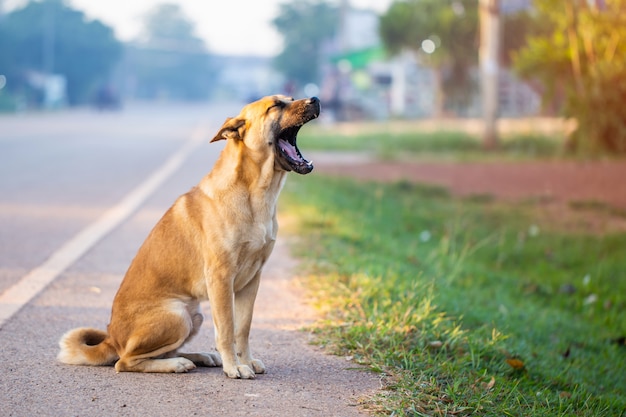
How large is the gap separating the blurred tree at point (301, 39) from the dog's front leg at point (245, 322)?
61.1 m

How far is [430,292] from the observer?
20.5ft

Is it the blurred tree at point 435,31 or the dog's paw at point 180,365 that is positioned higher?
the blurred tree at point 435,31

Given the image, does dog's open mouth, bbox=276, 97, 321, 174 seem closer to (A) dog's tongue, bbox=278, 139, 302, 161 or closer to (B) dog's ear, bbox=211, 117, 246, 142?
(A) dog's tongue, bbox=278, 139, 302, 161

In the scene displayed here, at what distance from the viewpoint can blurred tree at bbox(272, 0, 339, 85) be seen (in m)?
65.6

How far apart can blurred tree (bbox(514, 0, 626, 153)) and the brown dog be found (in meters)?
12.8

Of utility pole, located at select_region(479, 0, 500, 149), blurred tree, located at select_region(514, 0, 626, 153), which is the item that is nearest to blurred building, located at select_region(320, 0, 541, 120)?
utility pole, located at select_region(479, 0, 500, 149)

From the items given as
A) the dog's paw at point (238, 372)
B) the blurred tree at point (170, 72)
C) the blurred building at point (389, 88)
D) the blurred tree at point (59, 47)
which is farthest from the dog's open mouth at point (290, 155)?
the blurred tree at point (170, 72)

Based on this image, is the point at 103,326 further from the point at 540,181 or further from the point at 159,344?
the point at 540,181

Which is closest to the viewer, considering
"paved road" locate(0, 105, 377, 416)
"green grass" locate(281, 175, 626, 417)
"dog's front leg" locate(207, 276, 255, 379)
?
"paved road" locate(0, 105, 377, 416)

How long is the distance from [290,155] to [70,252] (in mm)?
3744

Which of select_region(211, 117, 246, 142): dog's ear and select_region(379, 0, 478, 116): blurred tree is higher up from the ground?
select_region(379, 0, 478, 116): blurred tree

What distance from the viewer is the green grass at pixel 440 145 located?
19.0 m

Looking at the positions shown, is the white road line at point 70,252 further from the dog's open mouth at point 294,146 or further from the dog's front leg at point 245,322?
the dog's open mouth at point 294,146

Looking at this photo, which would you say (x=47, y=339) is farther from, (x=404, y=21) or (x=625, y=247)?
(x=404, y=21)
